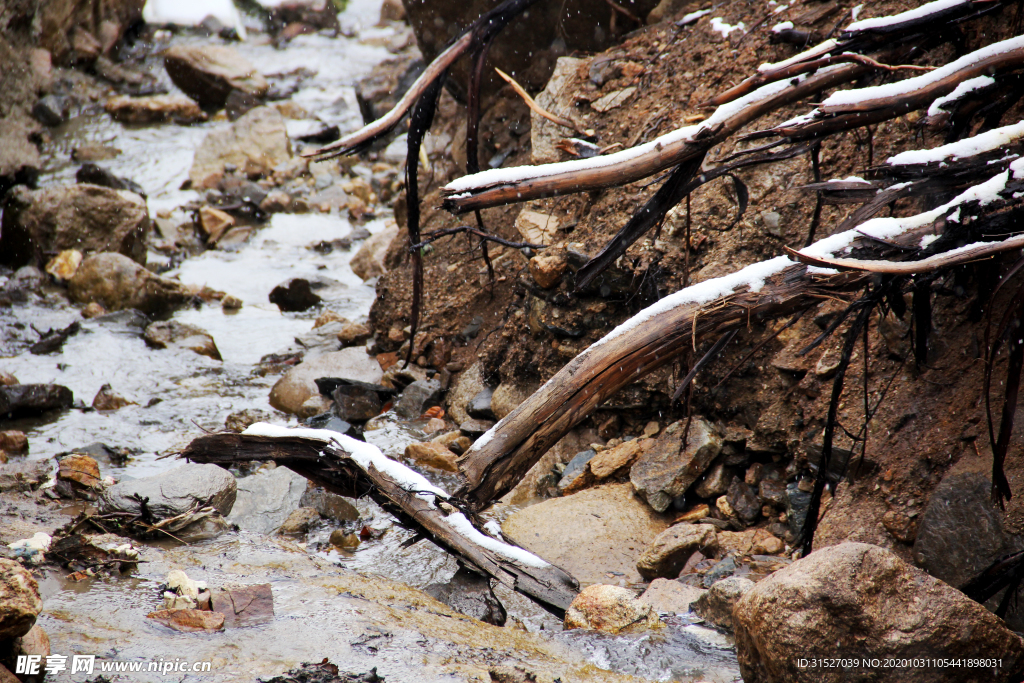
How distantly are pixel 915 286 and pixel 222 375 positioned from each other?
16.4 feet

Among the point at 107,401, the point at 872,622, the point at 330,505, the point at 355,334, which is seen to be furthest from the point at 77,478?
the point at 872,622

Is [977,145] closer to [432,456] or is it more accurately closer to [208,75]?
[432,456]

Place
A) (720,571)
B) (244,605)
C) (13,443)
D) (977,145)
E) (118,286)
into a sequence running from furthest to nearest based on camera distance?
(118,286)
(13,443)
(720,571)
(244,605)
(977,145)

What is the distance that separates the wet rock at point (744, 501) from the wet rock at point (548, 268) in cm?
153

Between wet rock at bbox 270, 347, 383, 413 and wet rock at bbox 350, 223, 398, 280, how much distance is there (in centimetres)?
211

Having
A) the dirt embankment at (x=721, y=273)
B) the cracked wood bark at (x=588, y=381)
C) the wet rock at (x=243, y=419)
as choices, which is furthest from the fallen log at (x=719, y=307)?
the wet rock at (x=243, y=419)


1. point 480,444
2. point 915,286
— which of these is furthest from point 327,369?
point 915,286

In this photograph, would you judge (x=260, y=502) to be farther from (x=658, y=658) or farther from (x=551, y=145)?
(x=551, y=145)

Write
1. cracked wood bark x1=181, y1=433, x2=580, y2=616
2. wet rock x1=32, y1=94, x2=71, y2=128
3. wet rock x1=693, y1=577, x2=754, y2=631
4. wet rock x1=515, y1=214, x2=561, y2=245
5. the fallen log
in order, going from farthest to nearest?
wet rock x1=32, y1=94, x2=71, y2=128
wet rock x1=515, y1=214, x2=561, y2=245
cracked wood bark x1=181, y1=433, x2=580, y2=616
wet rock x1=693, y1=577, x2=754, y2=631
the fallen log

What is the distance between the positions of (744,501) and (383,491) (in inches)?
66.7

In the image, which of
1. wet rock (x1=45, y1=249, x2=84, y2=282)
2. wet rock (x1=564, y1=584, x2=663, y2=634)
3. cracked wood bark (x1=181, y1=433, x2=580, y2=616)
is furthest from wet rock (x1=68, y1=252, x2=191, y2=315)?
wet rock (x1=564, y1=584, x2=663, y2=634)

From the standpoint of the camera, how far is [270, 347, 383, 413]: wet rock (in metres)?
5.07

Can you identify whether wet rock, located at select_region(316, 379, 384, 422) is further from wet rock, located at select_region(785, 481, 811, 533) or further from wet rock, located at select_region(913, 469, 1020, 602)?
wet rock, located at select_region(913, 469, 1020, 602)

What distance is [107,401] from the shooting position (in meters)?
5.00
